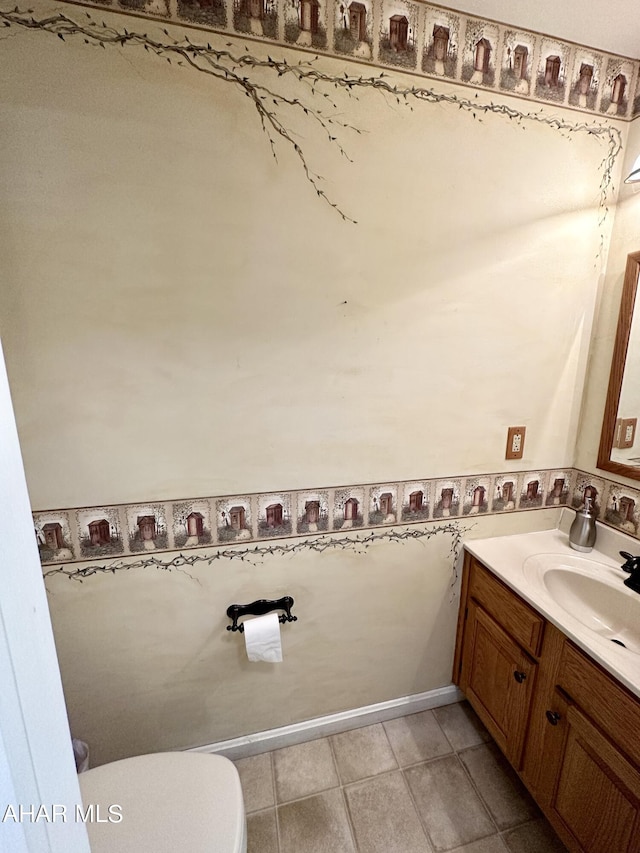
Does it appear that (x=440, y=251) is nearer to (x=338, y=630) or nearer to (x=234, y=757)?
(x=338, y=630)

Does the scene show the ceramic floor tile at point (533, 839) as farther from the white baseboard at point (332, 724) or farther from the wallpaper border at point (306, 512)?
the wallpaper border at point (306, 512)

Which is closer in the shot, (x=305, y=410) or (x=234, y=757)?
(x=305, y=410)

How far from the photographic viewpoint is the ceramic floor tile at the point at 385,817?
46.8 inches

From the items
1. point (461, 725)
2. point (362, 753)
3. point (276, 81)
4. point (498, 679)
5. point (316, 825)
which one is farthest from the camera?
point (461, 725)

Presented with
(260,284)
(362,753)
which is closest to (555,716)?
(362,753)

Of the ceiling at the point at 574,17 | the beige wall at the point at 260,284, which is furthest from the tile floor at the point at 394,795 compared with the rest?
the ceiling at the point at 574,17

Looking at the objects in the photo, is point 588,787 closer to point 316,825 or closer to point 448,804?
point 448,804

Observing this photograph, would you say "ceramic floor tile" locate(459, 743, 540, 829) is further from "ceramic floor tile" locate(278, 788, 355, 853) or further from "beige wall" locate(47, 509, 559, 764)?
"ceramic floor tile" locate(278, 788, 355, 853)

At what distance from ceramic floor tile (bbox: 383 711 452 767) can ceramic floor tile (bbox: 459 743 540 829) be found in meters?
0.09

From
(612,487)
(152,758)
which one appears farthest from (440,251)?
(152,758)

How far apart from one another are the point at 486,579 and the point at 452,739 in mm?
733

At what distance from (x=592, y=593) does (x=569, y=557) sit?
135mm

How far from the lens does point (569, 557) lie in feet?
4.55

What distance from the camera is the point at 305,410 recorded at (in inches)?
48.2
